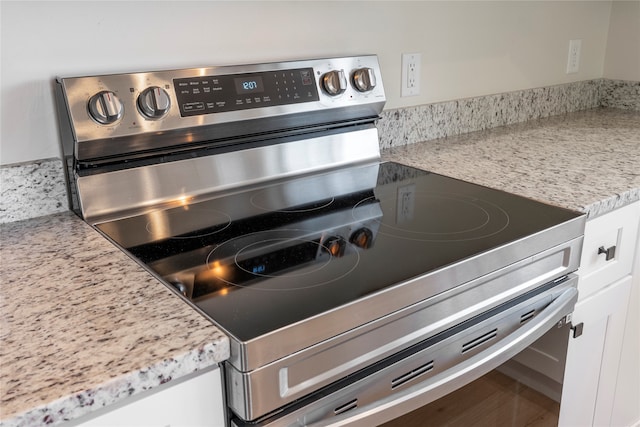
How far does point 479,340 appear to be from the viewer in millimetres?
975

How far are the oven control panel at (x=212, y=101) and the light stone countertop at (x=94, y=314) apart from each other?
0.19m

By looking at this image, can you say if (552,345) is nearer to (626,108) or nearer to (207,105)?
(207,105)

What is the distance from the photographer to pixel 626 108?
2.19 m

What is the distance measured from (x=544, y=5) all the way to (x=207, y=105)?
4.28 feet

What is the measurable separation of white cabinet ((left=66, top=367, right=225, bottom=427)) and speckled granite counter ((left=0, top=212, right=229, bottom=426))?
1.2 inches

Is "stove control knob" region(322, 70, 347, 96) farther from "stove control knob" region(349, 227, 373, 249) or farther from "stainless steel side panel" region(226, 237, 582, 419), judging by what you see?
"stainless steel side panel" region(226, 237, 582, 419)

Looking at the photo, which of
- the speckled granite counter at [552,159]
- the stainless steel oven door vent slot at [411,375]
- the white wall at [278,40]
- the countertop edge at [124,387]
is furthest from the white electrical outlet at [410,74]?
the countertop edge at [124,387]

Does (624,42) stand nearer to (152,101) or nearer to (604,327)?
(604,327)

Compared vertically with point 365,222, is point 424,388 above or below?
below

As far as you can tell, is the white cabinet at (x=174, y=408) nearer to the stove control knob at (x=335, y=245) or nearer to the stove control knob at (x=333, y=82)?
the stove control knob at (x=335, y=245)

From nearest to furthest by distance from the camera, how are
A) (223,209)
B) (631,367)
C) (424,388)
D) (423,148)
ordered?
(424,388) → (223,209) → (631,367) → (423,148)

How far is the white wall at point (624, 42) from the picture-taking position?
7.02ft

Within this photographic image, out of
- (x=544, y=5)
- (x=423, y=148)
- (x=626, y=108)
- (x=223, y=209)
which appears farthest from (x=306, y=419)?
(x=626, y=108)

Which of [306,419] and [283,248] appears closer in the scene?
[306,419]
